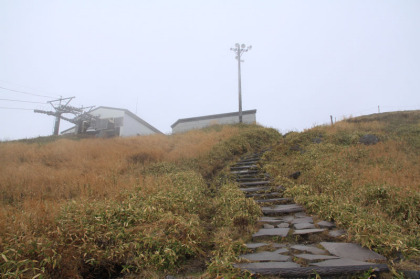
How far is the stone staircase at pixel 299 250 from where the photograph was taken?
236 centimetres

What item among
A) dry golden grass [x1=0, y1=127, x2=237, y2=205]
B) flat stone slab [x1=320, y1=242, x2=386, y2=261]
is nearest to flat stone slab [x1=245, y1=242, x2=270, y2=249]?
flat stone slab [x1=320, y1=242, x2=386, y2=261]

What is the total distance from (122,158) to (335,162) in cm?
672

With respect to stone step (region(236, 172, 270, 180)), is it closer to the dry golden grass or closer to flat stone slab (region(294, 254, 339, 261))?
the dry golden grass

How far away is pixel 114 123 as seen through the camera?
2609cm

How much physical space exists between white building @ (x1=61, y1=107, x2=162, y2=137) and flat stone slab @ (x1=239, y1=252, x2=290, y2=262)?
23669 millimetres

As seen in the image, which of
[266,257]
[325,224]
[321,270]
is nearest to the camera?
[321,270]

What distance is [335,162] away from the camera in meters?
7.21

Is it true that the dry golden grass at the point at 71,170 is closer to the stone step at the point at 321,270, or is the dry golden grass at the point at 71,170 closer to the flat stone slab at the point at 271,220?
the flat stone slab at the point at 271,220

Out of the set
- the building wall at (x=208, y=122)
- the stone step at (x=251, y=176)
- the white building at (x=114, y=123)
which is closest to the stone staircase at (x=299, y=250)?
the stone step at (x=251, y=176)

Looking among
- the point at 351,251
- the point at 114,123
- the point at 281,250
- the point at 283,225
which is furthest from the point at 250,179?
the point at 114,123

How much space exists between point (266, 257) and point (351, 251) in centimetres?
99

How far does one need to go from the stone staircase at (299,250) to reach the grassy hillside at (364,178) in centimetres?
22

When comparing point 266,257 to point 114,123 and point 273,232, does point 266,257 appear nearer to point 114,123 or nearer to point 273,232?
point 273,232

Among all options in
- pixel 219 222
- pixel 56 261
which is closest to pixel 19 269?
pixel 56 261
